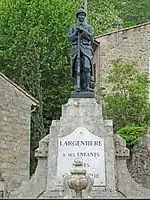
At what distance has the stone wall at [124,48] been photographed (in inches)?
1161

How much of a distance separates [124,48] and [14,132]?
10.8 meters

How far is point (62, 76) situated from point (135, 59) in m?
4.13

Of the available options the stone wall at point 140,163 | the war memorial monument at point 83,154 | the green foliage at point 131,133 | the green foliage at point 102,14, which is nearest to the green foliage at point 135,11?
the green foliage at point 102,14

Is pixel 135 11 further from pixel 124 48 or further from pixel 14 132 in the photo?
pixel 14 132

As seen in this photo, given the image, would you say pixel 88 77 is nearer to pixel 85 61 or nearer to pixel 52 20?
pixel 85 61

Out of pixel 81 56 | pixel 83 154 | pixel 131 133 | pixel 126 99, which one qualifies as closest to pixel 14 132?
pixel 131 133

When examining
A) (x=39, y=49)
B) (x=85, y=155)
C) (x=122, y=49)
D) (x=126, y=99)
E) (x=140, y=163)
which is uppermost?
(x=122, y=49)

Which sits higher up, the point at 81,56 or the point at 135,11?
the point at 135,11

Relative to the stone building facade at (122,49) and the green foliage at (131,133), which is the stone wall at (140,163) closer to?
the green foliage at (131,133)

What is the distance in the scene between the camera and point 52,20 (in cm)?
2959

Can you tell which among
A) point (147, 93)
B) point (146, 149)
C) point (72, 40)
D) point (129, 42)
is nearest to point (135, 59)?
point (129, 42)

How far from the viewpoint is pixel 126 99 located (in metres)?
25.5

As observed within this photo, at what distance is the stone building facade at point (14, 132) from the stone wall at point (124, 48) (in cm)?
853

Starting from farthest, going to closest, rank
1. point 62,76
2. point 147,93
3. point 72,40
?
point 62,76
point 147,93
point 72,40
